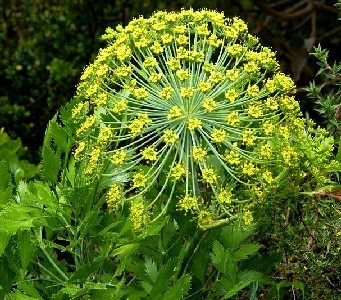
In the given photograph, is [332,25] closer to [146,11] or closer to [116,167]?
[146,11]

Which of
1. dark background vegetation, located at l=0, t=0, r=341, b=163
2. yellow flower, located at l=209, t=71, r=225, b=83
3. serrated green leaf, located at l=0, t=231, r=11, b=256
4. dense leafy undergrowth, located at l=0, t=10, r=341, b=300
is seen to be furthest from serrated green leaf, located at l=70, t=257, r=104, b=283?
dark background vegetation, located at l=0, t=0, r=341, b=163

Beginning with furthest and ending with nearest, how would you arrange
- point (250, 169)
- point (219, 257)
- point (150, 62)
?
point (219, 257) < point (150, 62) < point (250, 169)

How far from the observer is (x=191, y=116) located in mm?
1922

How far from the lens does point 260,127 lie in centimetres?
194

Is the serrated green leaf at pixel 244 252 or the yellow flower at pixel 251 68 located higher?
the yellow flower at pixel 251 68

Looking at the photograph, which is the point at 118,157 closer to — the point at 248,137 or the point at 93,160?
the point at 93,160

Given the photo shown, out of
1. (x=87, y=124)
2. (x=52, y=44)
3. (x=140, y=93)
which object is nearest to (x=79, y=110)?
(x=87, y=124)

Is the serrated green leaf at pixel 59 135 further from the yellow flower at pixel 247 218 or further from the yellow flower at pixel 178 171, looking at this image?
the yellow flower at pixel 247 218

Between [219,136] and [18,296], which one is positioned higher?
[219,136]

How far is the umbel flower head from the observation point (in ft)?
6.19

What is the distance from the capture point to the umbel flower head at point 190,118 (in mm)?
1888

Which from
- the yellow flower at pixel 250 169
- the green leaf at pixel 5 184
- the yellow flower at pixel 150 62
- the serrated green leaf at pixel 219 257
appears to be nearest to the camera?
the yellow flower at pixel 250 169

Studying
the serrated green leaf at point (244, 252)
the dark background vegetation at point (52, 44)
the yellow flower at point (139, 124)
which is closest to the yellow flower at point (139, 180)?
the yellow flower at point (139, 124)

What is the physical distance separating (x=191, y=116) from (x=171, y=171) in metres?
0.15
